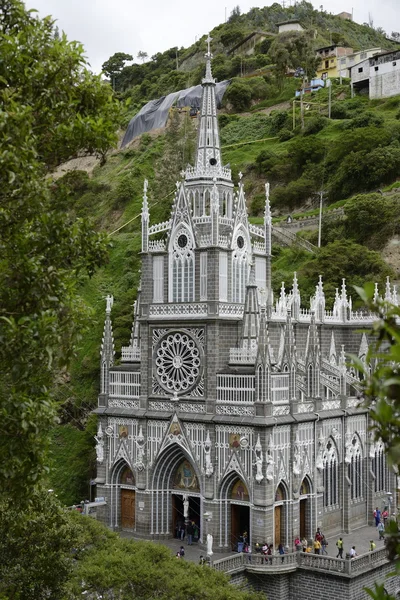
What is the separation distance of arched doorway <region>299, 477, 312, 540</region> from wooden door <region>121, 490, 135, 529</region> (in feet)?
25.0

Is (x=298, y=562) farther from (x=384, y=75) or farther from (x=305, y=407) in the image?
(x=384, y=75)

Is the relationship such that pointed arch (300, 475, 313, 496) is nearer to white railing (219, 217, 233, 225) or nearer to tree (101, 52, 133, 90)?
white railing (219, 217, 233, 225)

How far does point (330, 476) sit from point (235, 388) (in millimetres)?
6741

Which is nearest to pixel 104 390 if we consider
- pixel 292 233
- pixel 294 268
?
pixel 294 268

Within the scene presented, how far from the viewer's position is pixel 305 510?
34.4 metres

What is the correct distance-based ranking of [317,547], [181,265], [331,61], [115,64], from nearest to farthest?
1. [317,547]
2. [181,265]
3. [331,61]
4. [115,64]

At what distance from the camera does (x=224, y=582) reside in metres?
25.1

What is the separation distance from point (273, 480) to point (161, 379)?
7.04 meters

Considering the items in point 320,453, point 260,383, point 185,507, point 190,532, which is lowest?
point 190,532

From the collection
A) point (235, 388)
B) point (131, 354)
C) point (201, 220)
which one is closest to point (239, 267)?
point (201, 220)

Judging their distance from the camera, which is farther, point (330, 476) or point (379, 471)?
point (379, 471)

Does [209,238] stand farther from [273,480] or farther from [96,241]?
[96,241]

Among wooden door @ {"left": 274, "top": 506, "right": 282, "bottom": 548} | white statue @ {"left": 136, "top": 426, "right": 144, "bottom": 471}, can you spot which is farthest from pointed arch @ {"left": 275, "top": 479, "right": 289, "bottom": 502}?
white statue @ {"left": 136, "top": 426, "right": 144, "bottom": 471}

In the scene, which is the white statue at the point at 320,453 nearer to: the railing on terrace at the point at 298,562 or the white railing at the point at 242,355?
the railing on terrace at the point at 298,562
